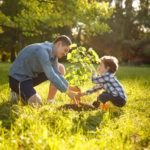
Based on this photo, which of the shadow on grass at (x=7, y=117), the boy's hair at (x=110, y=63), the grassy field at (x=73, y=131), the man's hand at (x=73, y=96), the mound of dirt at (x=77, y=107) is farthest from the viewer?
the boy's hair at (x=110, y=63)

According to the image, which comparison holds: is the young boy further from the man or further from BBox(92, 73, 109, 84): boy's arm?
the man

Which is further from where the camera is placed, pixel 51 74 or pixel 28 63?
pixel 28 63

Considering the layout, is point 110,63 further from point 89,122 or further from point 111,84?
point 89,122

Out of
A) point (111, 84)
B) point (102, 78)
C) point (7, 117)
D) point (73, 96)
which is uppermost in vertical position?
point (102, 78)

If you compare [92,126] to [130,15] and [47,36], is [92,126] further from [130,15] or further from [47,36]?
[130,15]

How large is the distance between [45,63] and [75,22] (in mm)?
3951

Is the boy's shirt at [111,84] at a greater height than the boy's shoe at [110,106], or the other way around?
the boy's shirt at [111,84]

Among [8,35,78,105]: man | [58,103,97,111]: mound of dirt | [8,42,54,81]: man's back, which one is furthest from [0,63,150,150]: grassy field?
[8,42,54,81]: man's back

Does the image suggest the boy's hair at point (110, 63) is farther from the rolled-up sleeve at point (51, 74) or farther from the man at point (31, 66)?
the rolled-up sleeve at point (51, 74)

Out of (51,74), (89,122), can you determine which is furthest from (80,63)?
(89,122)

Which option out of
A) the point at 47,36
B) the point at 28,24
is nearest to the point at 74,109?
the point at 28,24

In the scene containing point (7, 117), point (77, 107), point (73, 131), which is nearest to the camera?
point (73, 131)

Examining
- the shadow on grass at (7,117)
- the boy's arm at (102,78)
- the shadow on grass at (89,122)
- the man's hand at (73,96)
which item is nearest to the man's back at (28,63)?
the shadow on grass at (7,117)

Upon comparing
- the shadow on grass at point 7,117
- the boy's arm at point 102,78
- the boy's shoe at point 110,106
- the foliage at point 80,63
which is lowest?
the boy's shoe at point 110,106
